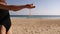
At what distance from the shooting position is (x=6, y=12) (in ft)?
3.55

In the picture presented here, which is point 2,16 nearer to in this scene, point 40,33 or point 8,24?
point 8,24

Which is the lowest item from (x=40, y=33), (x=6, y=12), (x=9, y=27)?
(x=40, y=33)

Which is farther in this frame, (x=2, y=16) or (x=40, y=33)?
(x=40, y=33)

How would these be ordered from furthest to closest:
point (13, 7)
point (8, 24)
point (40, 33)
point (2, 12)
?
1. point (40, 33)
2. point (8, 24)
3. point (2, 12)
4. point (13, 7)

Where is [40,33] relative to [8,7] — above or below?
below

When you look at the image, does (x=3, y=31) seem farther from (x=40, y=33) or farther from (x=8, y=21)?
(x=40, y=33)

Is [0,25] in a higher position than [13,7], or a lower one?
lower

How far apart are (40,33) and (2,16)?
3.30m

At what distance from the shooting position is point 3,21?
1.08 metres

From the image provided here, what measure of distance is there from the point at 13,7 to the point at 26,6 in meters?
0.06

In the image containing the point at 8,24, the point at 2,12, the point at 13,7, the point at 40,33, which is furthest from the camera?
the point at 40,33

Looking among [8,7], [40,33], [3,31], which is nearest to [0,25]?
[3,31]

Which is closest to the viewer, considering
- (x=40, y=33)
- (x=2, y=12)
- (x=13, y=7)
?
(x=13, y=7)

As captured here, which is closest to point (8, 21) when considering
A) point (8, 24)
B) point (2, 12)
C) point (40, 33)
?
point (8, 24)
